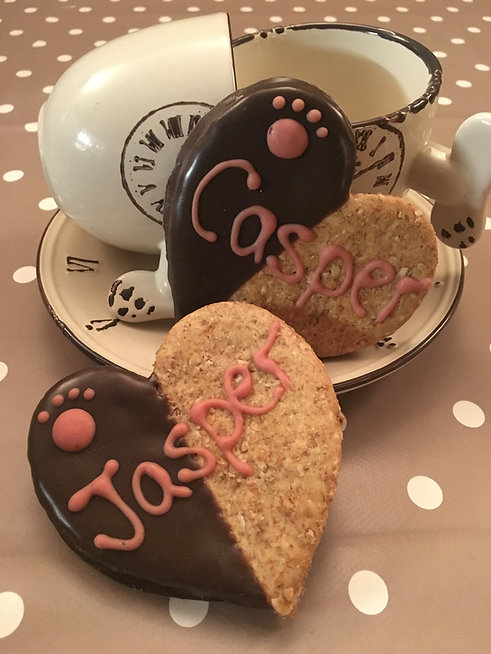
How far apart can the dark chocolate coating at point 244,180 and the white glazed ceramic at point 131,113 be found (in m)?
0.03

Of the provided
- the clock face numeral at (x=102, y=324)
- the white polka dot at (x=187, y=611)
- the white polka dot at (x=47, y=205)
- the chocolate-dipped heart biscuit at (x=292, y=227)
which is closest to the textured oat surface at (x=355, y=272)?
the chocolate-dipped heart biscuit at (x=292, y=227)

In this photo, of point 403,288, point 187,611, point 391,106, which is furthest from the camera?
point 391,106

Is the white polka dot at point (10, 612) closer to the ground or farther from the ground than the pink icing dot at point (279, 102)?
closer to the ground

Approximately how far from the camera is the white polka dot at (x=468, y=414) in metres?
0.54

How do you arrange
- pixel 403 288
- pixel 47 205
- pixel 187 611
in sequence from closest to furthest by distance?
pixel 187 611 < pixel 403 288 < pixel 47 205

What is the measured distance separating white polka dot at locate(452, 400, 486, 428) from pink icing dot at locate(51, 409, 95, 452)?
308 mm

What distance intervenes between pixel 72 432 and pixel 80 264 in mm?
224

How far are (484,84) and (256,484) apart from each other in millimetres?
833

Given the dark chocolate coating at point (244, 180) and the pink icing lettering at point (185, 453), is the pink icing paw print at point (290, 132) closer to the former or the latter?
the dark chocolate coating at point (244, 180)

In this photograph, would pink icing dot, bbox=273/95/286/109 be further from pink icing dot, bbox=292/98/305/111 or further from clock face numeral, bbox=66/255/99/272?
clock face numeral, bbox=66/255/99/272

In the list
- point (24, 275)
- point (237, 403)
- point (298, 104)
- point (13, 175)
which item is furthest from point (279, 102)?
point (13, 175)

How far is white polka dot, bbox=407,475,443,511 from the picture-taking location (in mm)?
479

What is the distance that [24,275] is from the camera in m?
0.67

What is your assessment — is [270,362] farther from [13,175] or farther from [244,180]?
[13,175]
